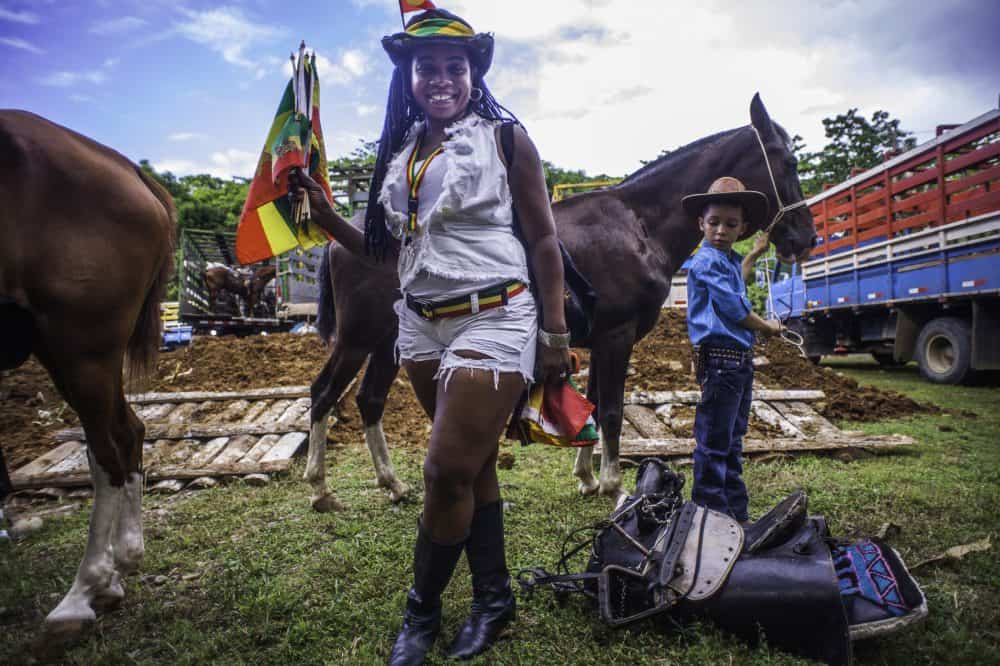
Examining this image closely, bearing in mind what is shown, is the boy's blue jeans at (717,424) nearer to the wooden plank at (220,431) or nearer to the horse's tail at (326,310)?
the horse's tail at (326,310)

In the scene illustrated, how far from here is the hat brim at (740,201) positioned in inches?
113

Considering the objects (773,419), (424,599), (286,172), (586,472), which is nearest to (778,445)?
(773,419)

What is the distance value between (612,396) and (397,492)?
1600mm

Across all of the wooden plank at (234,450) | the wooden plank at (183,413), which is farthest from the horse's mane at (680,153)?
the wooden plank at (183,413)

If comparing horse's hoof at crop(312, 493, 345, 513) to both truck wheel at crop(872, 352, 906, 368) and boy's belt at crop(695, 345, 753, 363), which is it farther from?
truck wheel at crop(872, 352, 906, 368)

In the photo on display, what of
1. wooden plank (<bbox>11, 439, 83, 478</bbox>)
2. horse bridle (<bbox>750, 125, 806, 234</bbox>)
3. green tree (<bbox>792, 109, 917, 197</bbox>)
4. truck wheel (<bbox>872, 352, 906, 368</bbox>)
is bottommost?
truck wheel (<bbox>872, 352, 906, 368</bbox>)

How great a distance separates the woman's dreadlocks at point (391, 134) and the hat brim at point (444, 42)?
64 millimetres

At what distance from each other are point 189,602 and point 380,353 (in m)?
1.99

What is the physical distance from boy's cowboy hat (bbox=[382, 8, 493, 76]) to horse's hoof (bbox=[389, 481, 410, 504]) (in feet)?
9.08

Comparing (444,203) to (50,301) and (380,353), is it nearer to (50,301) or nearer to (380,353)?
(50,301)

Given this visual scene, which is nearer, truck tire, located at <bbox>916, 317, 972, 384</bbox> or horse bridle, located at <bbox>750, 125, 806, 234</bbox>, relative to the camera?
horse bridle, located at <bbox>750, 125, 806, 234</bbox>

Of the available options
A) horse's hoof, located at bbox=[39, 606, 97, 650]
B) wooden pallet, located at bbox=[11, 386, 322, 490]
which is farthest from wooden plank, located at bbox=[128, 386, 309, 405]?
horse's hoof, located at bbox=[39, 606, 97, 650]

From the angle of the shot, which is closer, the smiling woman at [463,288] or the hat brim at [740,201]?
the smiling woman at [463,288]

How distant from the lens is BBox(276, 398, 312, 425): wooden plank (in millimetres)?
5578
